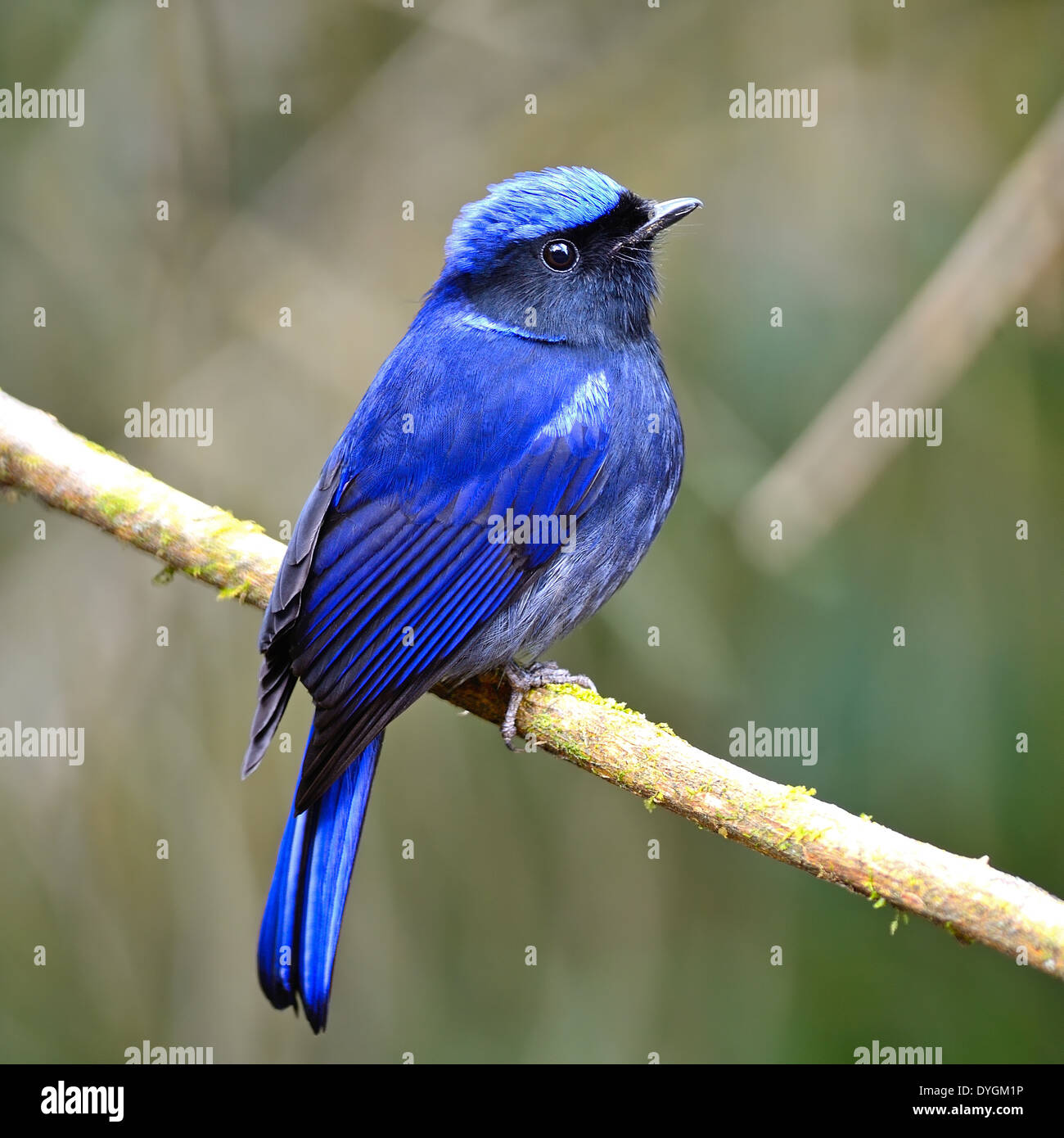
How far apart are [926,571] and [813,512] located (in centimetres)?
95

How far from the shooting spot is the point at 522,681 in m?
3.62

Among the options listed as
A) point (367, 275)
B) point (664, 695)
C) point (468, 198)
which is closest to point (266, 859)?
point (664, 695)

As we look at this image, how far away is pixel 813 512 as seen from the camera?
13.8ft

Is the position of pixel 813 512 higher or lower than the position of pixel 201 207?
lower

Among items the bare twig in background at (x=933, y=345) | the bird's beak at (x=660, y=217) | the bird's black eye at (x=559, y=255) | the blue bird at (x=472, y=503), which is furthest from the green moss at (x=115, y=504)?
the bare twig in background at (x=933, y=345)

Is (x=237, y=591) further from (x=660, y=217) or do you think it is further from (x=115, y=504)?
(x=660, y=217)

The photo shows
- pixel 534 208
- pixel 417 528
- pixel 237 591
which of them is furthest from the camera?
pixel 534 208

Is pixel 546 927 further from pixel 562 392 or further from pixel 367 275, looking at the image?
pixel 367 275

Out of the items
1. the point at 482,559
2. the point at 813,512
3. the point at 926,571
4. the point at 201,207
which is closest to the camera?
the point at 482,559

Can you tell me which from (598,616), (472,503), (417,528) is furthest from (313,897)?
→ (598,616)

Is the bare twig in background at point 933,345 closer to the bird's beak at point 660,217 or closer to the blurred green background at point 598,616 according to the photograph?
the blurred green background at point 598,616

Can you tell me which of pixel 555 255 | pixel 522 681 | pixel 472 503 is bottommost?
pixel 522 681

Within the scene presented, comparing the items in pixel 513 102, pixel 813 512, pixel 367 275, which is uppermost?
pixel 513 102

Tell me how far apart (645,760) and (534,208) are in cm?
168
